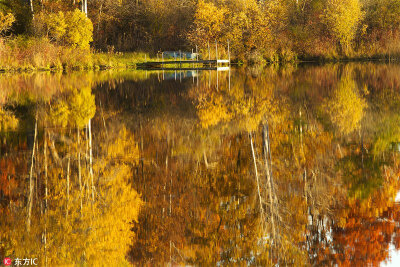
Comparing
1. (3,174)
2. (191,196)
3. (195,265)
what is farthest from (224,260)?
(3,174)

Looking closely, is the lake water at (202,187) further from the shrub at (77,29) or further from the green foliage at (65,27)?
the shrub at (77,29)

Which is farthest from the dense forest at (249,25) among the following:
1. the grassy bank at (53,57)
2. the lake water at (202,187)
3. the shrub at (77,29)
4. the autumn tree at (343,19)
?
the lake water at (202,187)

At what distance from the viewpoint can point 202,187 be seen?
5512 millimetres

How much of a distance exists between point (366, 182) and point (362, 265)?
88.7 inches

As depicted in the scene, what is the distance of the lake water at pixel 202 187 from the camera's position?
155 inches

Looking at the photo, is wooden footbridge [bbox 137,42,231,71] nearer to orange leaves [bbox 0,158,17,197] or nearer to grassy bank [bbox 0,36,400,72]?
grassy bank [bbox 0,36,400,72]

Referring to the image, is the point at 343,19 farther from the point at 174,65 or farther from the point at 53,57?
the point at 53,57

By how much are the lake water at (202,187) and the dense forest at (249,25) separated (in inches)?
1170

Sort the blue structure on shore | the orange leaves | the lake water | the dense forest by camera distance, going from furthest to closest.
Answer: the dense forest < the blue structure on shore < the orange leaves < the lake water

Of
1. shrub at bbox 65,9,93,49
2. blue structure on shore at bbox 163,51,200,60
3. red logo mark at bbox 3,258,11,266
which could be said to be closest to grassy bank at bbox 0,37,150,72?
shrub at bbox 65,9,93,49

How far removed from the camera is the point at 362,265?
11.7 ft

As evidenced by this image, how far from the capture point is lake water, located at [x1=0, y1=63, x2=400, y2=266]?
3.94 m

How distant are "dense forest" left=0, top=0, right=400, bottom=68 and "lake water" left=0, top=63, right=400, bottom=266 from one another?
2973 centimetres

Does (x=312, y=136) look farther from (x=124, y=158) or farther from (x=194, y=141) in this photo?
(x=124, y=158)
